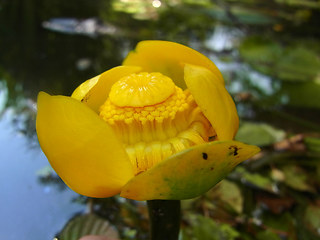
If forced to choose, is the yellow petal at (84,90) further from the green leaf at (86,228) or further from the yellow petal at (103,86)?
the green leaf at (86,228)

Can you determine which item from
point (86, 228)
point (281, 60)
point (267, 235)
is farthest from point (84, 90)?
point (281, 60)

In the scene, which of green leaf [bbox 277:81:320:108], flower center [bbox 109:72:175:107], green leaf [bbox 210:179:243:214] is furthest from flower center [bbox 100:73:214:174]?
green leaf [bbox 277:81:320:108]

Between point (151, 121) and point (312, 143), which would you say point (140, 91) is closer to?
point (151, 121)

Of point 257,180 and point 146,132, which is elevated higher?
point 146,132

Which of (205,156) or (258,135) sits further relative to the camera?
(258,135)

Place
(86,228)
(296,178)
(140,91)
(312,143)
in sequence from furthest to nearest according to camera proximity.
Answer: (312,143), (296,178), (86,228), (140,91)
